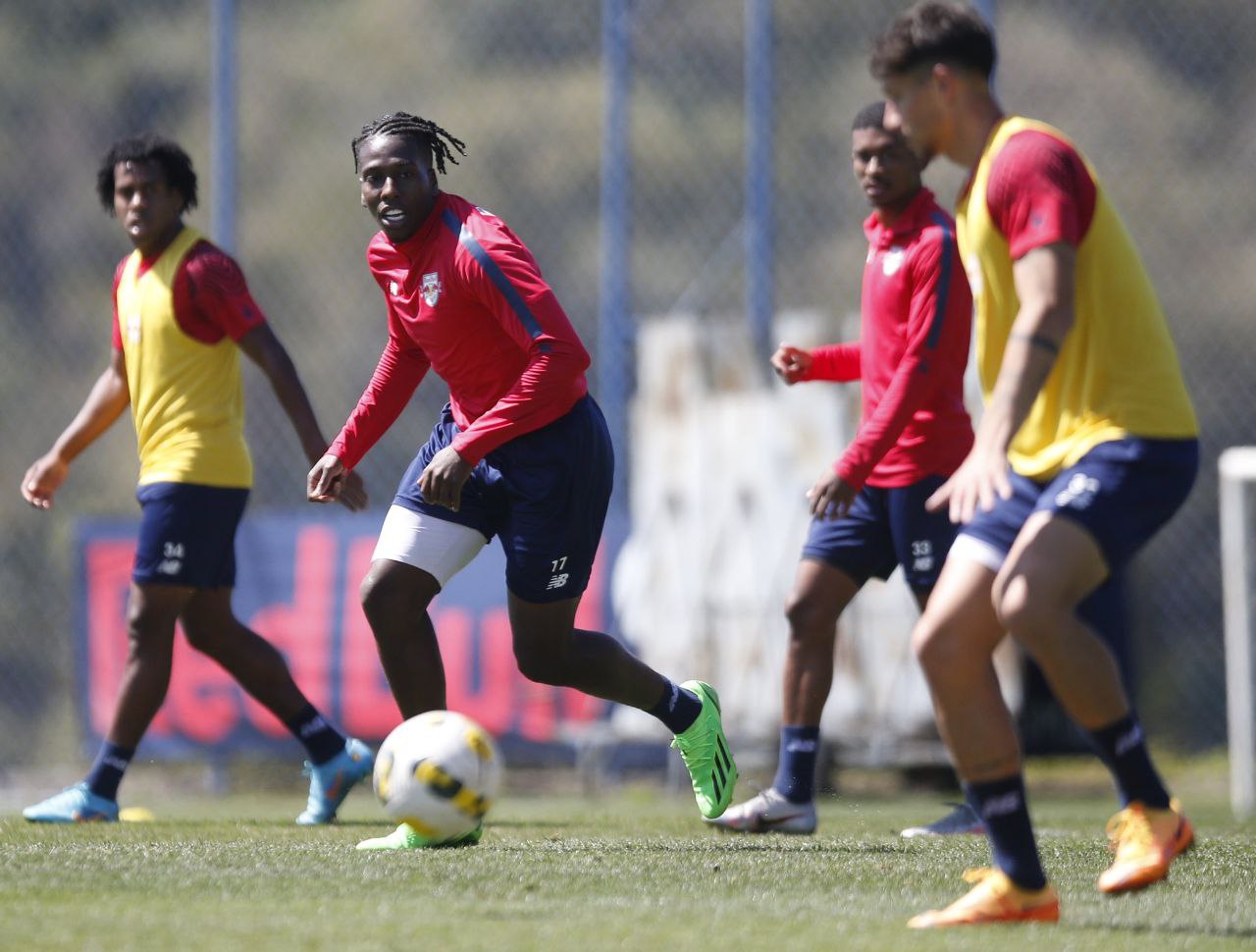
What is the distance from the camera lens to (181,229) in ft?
24.6

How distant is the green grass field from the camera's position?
4277 mm

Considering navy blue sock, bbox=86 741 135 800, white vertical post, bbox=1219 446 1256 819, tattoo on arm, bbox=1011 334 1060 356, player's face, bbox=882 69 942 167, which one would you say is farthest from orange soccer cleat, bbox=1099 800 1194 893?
white vertical post, bbox=1219 446 1256 819

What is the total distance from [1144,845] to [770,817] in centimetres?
225

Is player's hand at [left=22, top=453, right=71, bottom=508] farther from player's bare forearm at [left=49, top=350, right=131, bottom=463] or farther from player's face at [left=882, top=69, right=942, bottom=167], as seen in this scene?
player's face at [left=882, top=69, right=942, bottom=167]

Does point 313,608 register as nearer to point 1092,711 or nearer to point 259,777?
point 259,777

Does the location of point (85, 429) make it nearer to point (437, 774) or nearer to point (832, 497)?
point (437, 774)

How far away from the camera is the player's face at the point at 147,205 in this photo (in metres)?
7.42

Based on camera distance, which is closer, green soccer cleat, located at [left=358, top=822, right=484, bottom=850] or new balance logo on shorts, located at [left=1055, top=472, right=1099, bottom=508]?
new balance logo on shorts, located at [left=1055, top=472, right=1099, bottom=508]

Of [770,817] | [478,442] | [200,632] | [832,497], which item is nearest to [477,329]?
[478,442]

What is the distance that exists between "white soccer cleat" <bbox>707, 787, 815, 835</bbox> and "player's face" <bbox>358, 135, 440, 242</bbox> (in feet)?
7.30

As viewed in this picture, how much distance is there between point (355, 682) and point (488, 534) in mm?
5361

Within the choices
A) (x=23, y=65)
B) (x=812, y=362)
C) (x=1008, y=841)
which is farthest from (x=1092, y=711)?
(x=23, y=65)

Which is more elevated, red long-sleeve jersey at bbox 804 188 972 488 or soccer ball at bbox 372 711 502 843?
red long-sleeve jersey at bbox 804 188 972 488

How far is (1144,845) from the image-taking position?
460 centimetres
